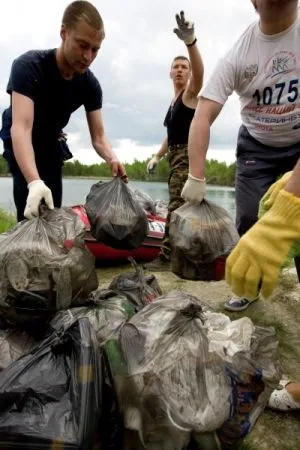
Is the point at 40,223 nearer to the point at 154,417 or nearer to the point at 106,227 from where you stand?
the point at 106,227

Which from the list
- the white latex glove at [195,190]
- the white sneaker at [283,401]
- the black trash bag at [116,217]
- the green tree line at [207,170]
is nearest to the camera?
the white sneaker at [283,401]

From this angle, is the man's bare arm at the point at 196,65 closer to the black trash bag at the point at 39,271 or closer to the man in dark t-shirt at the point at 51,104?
the man in dark t-shirt at the point at 51,104

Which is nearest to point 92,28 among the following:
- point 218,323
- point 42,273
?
point 42,273

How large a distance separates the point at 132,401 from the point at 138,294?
0.83 meters

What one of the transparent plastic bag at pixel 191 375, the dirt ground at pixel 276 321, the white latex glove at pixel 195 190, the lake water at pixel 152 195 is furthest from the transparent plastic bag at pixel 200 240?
the lake water at pixel 152 195

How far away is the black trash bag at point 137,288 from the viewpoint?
2.09m

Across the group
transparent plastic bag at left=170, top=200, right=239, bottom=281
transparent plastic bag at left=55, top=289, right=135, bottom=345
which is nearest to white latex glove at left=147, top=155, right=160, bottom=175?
transparent plastic bag at left=170, top=200, right=239, bottom=281

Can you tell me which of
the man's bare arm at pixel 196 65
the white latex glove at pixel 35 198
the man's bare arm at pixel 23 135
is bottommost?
the white latex glove at pixel 35 198

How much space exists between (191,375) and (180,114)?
281 centimetres

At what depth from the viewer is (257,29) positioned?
82.9 inches

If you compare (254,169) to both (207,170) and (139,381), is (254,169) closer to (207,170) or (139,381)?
(139,381)

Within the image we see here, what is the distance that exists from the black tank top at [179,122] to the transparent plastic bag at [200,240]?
6.08ft

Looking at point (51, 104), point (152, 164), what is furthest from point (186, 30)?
point (152, 164)

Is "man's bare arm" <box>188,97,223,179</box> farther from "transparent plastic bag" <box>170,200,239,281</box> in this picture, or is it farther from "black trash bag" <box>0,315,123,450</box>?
"black trash bag" <box>0,315,123,450</box>
